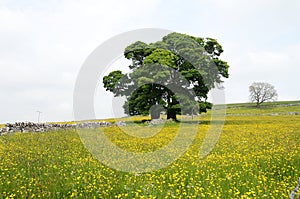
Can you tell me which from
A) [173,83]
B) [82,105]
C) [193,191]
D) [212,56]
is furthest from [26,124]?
[212,56]

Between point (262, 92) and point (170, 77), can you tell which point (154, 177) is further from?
point (262, 92)

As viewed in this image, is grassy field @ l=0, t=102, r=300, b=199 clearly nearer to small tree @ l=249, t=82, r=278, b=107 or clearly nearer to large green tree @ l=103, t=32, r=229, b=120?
large green tree @ l=103, t=32, r=229, b=120

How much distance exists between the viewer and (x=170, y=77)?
143ft

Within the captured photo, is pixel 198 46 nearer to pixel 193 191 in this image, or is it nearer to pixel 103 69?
pixel 103 69

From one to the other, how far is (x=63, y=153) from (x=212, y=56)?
126 ft

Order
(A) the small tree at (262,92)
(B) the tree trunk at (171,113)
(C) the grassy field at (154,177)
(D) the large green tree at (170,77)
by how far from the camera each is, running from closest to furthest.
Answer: (C) the grassy field at (154,177) < (D) the large green tree at (170,77) < (B) the tree trunk at (171,113) < (A) the small tree at (262,92)

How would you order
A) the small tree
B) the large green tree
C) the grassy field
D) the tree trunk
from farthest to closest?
the small tree → the tree trunk → the large green tree → the grassy field

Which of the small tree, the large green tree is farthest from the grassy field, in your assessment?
the small tree

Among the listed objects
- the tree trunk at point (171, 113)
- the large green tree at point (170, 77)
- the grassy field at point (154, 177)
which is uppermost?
the large green tree at point (170, 77)

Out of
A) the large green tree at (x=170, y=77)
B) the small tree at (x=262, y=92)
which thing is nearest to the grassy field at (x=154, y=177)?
the large green tree at (x=170, y=77)

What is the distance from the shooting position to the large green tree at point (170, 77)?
42.0 m

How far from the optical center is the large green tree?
138 ft

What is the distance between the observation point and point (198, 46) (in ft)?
153

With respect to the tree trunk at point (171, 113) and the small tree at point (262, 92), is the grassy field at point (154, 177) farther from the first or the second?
the small tree at point (262, 92)
